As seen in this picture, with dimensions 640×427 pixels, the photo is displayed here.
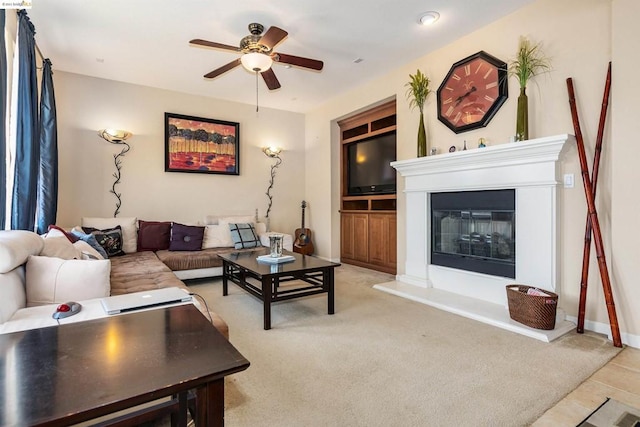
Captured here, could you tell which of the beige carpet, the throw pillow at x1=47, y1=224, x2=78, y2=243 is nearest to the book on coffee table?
the beige carpet

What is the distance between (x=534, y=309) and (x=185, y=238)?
13.2ft

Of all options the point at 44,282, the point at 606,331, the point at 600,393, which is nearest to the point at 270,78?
the point at 44,282

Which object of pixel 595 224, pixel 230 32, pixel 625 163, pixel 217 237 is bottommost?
pixel 217 237

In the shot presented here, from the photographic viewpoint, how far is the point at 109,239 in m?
3.94

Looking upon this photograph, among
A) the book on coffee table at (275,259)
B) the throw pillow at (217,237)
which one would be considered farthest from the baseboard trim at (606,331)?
the throw pillow at (217,237)

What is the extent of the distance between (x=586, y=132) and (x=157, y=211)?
525cm

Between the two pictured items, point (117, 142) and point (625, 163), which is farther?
point (117, 142)

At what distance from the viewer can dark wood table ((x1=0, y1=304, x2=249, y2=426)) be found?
696 mm

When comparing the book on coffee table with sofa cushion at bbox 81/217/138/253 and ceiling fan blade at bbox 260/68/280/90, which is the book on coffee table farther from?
sofa cushion at bbox 81/217/138/253

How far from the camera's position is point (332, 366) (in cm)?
207

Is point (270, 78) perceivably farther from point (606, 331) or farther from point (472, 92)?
point (606, 331)

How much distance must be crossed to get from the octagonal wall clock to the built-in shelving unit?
111 cm

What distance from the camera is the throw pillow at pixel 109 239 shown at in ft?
12.7

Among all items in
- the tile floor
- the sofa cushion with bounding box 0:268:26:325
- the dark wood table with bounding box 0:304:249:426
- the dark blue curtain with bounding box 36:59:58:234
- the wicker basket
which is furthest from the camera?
the dark blue curtain with bounding box 36:59:58:234
